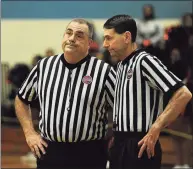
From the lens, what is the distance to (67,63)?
2932 millimetres

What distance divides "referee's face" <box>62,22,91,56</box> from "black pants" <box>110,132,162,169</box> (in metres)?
0.53

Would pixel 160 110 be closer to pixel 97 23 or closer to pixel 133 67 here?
pixel 133 67

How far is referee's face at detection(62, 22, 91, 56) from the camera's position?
9.34ft


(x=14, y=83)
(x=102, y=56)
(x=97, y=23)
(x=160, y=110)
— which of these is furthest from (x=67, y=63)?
(x=97, y=23)

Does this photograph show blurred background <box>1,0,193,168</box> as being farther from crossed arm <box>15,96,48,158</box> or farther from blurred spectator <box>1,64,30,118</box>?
crossed arm <box>15,96,48,158</box>

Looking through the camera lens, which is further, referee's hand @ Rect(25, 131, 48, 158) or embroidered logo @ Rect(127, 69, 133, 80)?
referee's hand @ Rect(25, 131, 48, 158)

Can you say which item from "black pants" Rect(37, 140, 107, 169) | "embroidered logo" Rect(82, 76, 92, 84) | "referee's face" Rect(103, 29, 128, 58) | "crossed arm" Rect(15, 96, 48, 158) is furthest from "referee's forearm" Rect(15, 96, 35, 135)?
"referee's face" Rect(103, 29, 128, 58)

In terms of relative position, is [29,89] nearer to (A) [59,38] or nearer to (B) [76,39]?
(B) [76,39]

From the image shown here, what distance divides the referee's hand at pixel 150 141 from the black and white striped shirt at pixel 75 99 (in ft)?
1.26

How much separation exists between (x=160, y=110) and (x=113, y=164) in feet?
1.25

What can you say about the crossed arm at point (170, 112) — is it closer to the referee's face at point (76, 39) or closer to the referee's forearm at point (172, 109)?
the referee's forearm at point (172, 109)

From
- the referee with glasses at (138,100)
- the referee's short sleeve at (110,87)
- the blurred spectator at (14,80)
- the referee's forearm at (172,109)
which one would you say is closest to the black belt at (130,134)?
the referee with glasses at (138,100)

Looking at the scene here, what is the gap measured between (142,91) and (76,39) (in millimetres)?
500

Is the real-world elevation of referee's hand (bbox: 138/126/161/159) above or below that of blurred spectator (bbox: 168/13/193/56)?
below
